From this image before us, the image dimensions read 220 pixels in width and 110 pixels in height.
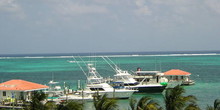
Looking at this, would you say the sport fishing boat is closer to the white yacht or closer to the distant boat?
the white yacht

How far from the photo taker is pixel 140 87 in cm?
4653

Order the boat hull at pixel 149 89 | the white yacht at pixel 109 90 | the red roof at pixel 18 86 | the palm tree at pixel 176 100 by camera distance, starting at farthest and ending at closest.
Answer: the boat hull at pixel 149 89 → the white yacht at pixel 109 90 → the red roof at pixel 18 86 → the palm tree at pixel 176 100

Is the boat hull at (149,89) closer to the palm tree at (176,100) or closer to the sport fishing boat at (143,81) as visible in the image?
the sport fishing boat at (143,81)

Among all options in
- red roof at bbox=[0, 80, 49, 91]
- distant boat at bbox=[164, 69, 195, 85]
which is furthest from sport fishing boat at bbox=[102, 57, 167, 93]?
red roof at bbox=[0, 80, 49, 91]

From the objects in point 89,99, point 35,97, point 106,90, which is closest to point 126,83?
point 106,90

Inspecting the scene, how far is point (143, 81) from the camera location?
51.6m

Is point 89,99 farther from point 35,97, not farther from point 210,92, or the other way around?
point 35,97

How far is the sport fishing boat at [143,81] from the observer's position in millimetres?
46406

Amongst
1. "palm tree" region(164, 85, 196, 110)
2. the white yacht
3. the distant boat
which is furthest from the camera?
the distant boat

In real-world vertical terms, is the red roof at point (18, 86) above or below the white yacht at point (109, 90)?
above

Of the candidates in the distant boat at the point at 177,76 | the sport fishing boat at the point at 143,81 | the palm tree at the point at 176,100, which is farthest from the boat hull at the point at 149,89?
the palm tree at the point at 176,100

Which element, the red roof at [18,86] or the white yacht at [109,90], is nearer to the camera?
the red roof at [18,86]

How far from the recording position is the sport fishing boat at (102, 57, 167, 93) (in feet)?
152

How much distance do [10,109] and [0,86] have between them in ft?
15.7
